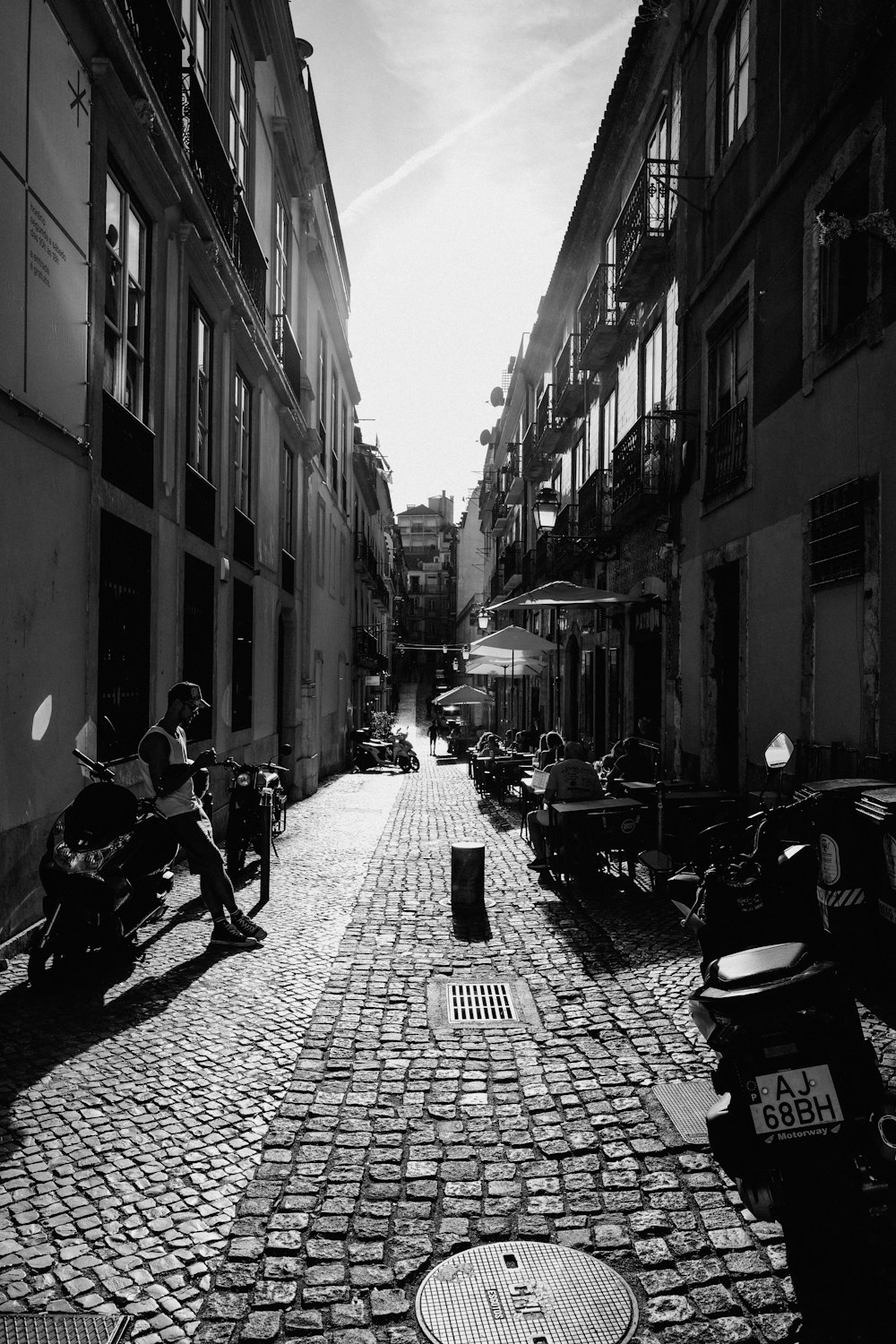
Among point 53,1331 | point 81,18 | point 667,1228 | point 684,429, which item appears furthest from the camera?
point 684,429

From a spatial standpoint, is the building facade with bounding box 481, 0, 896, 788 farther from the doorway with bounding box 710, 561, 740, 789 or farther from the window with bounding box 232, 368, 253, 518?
the window with bounding box 232, 368, 253, 518

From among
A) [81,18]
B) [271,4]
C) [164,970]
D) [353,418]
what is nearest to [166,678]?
[164,970]

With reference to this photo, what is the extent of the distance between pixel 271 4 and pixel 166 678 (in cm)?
1144

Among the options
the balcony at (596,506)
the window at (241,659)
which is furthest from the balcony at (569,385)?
the window at (241,659)

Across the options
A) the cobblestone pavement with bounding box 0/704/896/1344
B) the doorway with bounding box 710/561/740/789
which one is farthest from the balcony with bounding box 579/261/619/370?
the cobblestone pavement with bounding box 0/704/896/1344

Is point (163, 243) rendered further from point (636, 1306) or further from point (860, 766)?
point (636, 1306)

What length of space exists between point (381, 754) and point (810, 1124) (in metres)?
27.5

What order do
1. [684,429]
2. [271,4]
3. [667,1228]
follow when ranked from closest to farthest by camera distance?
1. [667,1228]
2. [684,429]
3. [271,4]

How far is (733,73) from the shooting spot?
1149cm

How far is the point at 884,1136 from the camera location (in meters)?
2.74

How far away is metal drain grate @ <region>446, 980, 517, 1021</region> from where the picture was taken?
5355 millimetres

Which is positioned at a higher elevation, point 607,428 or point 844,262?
point 607,428

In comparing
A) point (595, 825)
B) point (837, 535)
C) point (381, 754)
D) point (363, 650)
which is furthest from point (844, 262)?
point (363, 650)

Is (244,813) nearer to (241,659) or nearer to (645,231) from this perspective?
(241,659)
